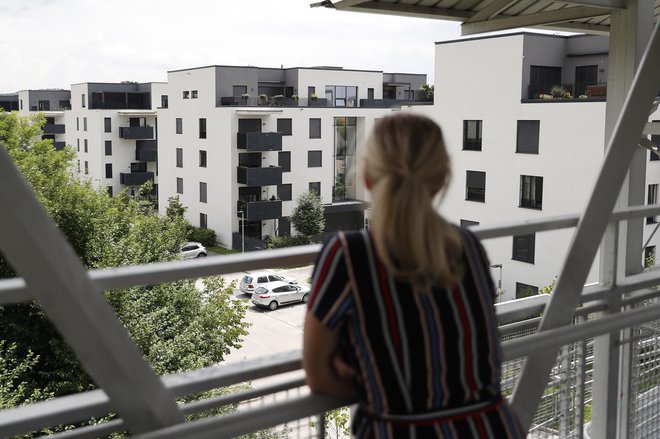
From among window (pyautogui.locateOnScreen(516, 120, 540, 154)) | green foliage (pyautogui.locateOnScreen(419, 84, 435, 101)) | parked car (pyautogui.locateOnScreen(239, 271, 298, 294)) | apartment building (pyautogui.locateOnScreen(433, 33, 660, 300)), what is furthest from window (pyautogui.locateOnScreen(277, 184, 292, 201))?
window (pyautogui.locateOnScreen(516, 120, 540, 154))

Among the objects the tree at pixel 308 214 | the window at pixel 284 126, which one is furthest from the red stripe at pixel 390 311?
the window at pixel 284 126

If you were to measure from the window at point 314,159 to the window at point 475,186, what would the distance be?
32.8ft

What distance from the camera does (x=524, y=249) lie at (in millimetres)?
22984

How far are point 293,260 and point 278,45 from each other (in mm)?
70053

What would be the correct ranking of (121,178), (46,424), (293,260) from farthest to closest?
(121,178)
(293,260)
(46,424)

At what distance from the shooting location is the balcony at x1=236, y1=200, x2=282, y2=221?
31.2 m

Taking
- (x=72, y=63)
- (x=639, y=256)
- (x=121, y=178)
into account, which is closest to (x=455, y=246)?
(x=639, y=256)

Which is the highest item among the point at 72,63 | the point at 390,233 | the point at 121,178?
the point at 72,63

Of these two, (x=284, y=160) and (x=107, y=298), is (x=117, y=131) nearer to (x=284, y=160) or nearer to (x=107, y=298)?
(x=284, y=160)

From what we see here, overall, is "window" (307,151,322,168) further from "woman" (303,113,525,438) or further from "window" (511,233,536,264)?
"woman" (303,113,525,438)

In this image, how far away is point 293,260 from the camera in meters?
1.73

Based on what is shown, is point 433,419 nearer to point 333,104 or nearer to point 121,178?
point 333,104

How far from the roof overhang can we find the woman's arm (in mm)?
3051

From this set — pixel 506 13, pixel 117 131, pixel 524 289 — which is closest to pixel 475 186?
pixel 524 289
